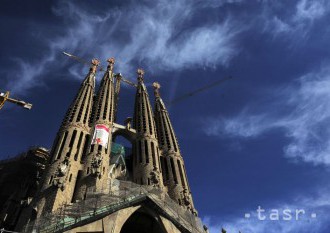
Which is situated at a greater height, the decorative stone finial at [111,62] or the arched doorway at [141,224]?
the decorative stone finial at [111,62]

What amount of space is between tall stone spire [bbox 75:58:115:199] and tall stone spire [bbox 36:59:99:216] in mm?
927

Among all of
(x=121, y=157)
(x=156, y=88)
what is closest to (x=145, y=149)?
(x=121, y=157)

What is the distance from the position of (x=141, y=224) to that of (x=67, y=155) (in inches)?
469

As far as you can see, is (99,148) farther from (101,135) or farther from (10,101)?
(10,101)

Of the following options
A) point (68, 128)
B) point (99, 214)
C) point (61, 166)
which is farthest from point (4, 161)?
point (99, 214)

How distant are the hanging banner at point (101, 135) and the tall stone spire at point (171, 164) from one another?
8684 millimetres

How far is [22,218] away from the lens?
29.9 meters

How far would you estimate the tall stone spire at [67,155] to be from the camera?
30.7 metres

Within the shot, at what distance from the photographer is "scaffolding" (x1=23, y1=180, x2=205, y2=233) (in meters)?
24.9

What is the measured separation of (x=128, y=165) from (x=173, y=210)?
59.2ft

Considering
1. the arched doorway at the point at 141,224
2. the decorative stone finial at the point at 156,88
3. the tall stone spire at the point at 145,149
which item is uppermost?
the decorative stone finial at the point at 156,88

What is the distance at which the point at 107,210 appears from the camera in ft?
86.5

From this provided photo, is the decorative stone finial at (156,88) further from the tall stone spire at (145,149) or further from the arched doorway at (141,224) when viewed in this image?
the arched doorway at (141,224)

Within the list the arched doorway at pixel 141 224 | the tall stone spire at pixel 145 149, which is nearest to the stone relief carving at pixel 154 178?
the tall stone spire at pixel 145 149
